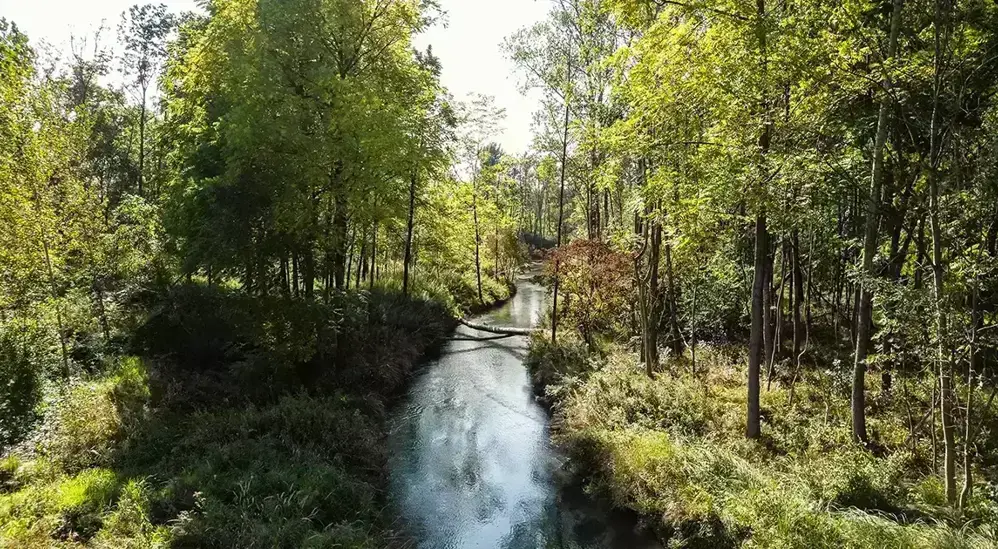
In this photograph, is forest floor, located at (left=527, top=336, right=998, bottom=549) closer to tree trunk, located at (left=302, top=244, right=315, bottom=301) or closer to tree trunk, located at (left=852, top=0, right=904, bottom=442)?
tree trunk, located at (left=852, top=0, right=904, bottom=442)

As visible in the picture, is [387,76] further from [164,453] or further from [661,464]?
[661,464]

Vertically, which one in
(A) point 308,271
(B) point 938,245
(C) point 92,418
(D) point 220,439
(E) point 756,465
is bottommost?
(D) point 220,439

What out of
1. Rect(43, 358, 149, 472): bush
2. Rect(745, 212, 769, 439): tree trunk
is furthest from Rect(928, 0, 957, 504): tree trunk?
Rect(43, 358, 149, 472): bush

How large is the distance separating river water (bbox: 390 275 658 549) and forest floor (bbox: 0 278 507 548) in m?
0.78

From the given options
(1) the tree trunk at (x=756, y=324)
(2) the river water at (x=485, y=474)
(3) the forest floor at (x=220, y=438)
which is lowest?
(2) the river water at (x=485, y=474)

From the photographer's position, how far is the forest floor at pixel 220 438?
23.8 ft

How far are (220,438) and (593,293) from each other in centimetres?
1238

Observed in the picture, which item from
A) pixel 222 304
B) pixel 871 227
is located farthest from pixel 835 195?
pixel 222 304

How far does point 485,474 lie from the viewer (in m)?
12.1

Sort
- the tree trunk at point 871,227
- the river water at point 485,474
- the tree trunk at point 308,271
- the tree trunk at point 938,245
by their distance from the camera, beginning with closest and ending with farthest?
the tree trunk at point 938,245
the tree trunk at point 871,227
the river water at point 485,474
the tree trunk at point 308,271

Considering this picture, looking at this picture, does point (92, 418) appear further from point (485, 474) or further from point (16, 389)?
point (485, 474)

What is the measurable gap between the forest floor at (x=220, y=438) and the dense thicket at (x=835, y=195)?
5.61 meters

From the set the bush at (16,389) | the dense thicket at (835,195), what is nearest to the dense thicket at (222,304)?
the bush at (16,389)

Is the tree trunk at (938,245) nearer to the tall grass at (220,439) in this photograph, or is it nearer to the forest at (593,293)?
the forest at (593,293)
